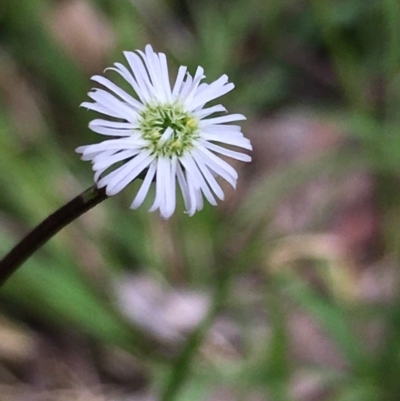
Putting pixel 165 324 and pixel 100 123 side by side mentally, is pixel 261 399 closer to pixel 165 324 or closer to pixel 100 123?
pixel 165 324

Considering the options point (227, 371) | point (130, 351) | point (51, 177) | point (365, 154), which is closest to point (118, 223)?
point (51, 177)

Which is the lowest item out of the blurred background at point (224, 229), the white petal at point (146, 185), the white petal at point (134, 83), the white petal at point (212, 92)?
the white petal at point (146, 185)

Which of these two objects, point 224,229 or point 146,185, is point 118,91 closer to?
point 146,185

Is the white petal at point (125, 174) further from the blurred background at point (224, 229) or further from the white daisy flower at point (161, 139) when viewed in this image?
the blurred background at point (224, 229)

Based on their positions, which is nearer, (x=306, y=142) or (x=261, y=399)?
(x=261, y=399)

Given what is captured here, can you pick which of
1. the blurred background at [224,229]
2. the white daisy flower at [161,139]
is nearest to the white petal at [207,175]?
the white daisy flower at [161,139]

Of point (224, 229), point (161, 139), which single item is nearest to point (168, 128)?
point (161, 139)
